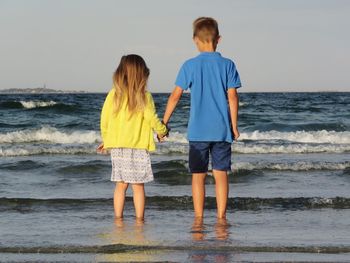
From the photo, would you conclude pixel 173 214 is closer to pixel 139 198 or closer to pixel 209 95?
pixel 139 198

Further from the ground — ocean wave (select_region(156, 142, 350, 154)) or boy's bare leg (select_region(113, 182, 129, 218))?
boy's bare leg (select_region(113, 182, 129, 218))

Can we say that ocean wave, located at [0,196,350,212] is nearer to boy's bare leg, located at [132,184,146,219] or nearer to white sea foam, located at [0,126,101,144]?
boy's bare leg, located at [132,184,146,219]

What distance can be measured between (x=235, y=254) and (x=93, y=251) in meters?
0.97

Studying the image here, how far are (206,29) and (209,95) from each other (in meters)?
0.55

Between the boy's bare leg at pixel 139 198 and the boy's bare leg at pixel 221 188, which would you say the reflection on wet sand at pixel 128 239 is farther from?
the boy's bare leg at pixel 221 188

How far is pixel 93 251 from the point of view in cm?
512

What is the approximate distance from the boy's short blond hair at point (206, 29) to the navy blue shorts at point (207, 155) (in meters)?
0.88

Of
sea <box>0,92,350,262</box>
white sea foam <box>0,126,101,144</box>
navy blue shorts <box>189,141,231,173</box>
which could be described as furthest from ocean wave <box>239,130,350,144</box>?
navy blue shorts <box>189,141,231,173</box>

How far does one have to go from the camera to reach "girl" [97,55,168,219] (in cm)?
627

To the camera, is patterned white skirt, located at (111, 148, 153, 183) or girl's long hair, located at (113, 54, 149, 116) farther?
patterned white skirt, located at (111, 148, 153, 183)

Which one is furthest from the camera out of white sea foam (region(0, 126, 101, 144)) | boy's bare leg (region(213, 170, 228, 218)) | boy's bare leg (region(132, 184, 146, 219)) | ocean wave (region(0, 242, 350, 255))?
white sea foam (region(0, 126, 101, 144))

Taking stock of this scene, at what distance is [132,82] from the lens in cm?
627

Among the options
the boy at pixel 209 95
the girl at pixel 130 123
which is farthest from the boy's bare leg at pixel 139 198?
the boy at pixel 209 95

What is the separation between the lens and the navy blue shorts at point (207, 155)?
20.6 feet
